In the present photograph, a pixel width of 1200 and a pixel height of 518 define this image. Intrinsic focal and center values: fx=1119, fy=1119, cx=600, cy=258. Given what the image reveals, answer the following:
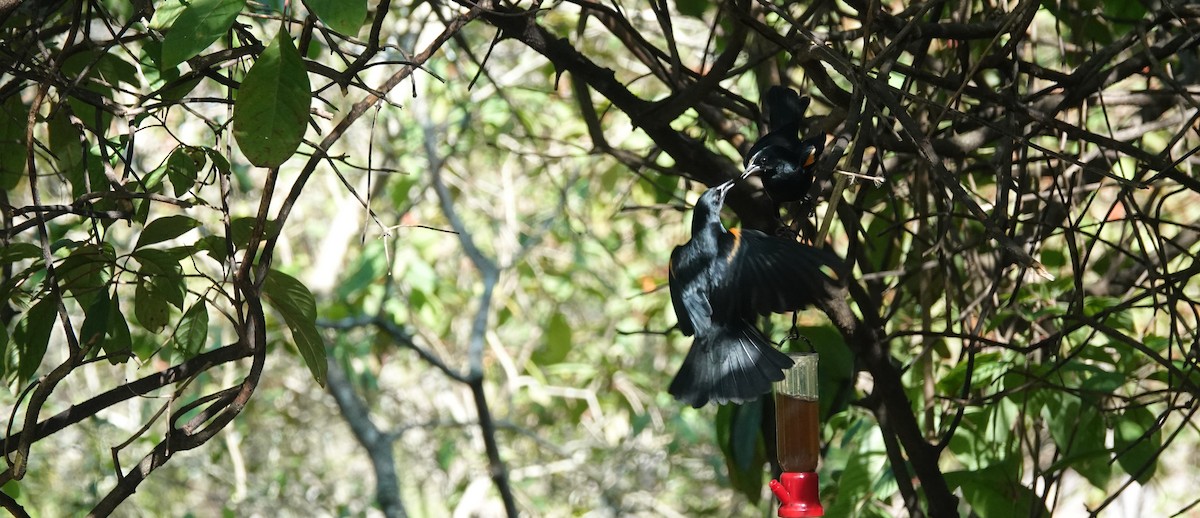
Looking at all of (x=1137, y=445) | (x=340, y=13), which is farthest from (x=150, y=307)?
(x=1137, y=445)

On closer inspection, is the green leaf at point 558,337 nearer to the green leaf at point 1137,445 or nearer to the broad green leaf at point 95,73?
the green leaf at point 1137,445

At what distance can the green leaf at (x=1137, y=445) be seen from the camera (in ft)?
5.99

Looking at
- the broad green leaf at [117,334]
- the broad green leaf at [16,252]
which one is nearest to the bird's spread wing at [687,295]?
the broad green leaf at [117,334]

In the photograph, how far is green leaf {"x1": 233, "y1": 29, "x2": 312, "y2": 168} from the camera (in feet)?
3.79

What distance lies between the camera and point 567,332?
4.43 meters

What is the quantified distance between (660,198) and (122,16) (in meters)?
1.70

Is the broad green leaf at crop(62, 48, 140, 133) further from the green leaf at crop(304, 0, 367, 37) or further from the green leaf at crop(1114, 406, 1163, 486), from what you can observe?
the green leaf at crop(1114, 406, 1163, 486)

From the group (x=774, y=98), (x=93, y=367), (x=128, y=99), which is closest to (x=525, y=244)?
(x=128, y=99)

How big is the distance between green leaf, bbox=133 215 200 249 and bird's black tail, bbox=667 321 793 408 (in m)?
0.74

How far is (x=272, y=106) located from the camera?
116cm

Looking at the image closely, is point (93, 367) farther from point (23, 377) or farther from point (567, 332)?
point (23, 377)

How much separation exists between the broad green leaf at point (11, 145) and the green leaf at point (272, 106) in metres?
0.77

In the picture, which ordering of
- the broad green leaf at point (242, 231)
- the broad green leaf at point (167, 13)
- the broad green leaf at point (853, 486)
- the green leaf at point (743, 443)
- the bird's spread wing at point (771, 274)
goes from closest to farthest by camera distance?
the broad green leaf at point (167, 13) < the bird's spread wing at point (771, 274) < the broad green leaf at point (242, 231) < the broad green leaf at point (853, 486) < the green leaf at point (743, 443)

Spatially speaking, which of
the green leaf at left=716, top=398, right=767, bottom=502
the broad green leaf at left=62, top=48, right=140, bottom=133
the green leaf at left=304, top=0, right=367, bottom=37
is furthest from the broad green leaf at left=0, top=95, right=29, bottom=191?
the green leaf at left=716, top=398, right=767, bottom=502
